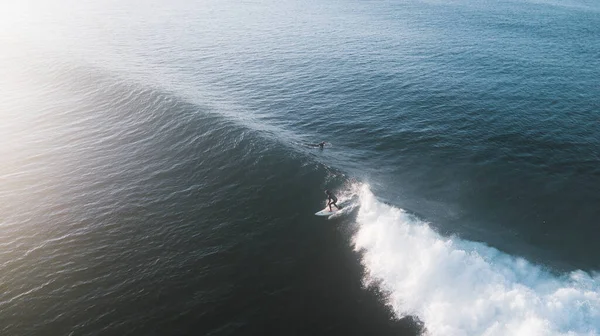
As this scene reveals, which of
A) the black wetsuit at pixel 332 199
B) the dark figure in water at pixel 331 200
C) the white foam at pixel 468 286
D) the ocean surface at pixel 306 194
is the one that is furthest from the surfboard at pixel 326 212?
the white foam at pixel 468 286

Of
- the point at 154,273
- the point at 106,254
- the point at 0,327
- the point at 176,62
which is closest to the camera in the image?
the point at 0,327

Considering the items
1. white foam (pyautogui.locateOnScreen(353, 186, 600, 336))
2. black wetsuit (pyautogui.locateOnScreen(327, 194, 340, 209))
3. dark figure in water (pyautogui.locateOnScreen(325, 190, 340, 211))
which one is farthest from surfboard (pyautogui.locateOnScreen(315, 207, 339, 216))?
white foam (pyautogui.locateOnScreen(353, 186, 600, 336))

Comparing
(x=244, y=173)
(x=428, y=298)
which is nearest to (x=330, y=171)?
(x=244, y=173)

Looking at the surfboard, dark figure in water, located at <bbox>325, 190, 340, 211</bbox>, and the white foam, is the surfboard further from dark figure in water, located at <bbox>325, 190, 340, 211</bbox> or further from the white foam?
the white foam

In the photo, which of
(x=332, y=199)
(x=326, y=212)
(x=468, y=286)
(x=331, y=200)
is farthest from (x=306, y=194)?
(x=468, y=286)

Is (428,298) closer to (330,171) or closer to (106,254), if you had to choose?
(330,171)

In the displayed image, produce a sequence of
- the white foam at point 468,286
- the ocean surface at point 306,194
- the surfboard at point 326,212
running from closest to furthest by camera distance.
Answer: the white foam at point 468,286, the ocean surface at point 306,194, the surfboard at point 326,212

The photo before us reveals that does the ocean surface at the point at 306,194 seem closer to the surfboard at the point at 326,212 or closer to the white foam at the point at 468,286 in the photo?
the white foam at the point at 468,286
